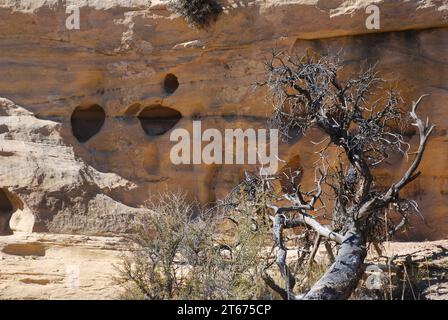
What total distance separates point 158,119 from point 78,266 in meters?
2.75

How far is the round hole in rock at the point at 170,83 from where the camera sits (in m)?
10.4

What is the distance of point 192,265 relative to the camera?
756 cm

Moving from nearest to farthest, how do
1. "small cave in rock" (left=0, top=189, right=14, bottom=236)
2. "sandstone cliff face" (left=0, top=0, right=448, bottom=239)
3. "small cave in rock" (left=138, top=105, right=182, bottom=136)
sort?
"sandstone cliff face" (left=0, top=0, right=448, bottom=239)
"small cave in rock" (left=0, top=189, right=14, bottom=236)
"small cave in rock" (left=138, top=105, right=182, bottom=136)

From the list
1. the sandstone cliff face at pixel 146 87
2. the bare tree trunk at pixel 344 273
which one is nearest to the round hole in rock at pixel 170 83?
the sandstone cliff face at pixel 146 87

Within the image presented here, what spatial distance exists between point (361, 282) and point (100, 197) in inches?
152

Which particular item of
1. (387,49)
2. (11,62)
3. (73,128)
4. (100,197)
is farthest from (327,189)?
(11,62)

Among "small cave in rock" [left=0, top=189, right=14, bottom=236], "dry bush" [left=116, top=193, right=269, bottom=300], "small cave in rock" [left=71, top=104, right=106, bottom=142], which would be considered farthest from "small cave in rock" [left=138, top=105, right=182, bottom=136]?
"dry bush" [left=116, top=193, right=269, bottom=300]

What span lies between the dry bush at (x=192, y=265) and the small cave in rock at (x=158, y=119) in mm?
2739

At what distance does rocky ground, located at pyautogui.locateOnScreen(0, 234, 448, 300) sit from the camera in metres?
8.13

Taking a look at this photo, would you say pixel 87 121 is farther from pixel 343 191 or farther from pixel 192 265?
pixel 343 191

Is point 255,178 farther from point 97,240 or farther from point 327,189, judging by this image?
point 97,240

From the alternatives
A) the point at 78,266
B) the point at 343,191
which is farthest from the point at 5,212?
the point at 343,191

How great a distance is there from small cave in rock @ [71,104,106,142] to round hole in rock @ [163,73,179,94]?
1033 millimetres

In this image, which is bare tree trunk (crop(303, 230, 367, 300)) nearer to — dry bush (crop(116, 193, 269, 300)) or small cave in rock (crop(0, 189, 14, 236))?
dry bush (crop(116, 193, 269, 300))
